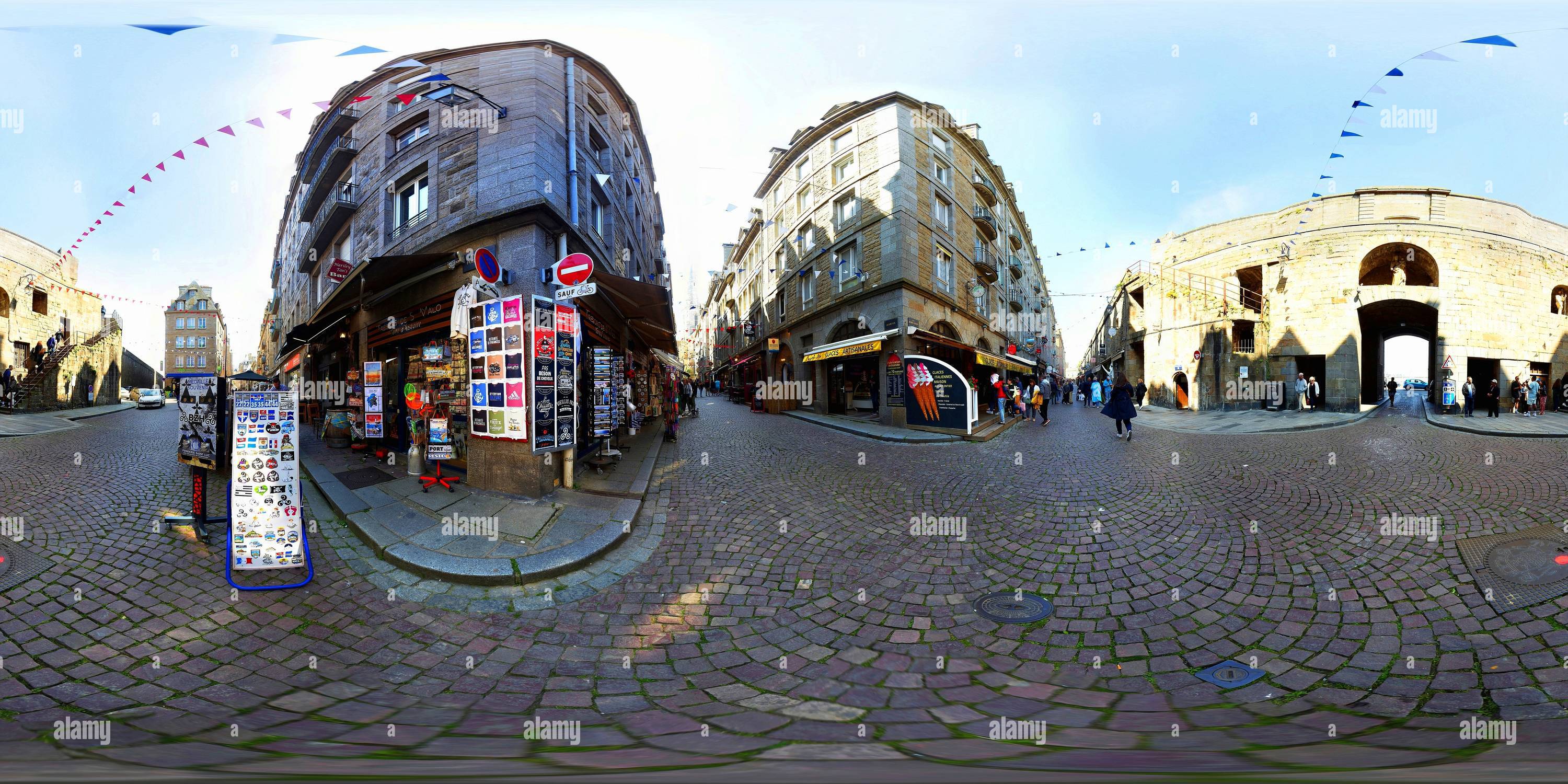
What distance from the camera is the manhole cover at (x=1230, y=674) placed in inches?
104

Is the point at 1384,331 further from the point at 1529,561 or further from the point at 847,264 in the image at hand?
the point at 1529,561

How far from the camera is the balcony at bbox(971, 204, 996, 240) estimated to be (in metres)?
23.1

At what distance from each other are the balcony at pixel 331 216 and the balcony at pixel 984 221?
71.6ft

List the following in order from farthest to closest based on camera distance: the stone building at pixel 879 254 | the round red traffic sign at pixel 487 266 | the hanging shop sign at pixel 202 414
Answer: the stone building at pixel 879 254 < the round red traffic sign at pixel 487 266 < the hanging shop sign at pixel 202 414

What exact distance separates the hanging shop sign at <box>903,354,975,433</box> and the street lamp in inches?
445

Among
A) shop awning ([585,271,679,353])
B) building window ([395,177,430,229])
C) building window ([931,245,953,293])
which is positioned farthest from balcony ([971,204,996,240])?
building window ([395,177,430,229])

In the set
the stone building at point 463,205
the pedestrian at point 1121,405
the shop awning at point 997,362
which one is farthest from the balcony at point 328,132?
the shop awning at point 997,362

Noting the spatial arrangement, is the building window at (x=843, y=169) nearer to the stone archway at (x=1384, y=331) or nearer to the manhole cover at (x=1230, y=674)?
the manhole cover at (x=1230, y=674)

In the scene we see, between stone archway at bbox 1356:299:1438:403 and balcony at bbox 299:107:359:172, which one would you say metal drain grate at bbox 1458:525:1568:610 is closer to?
balcony at bbox 299:107:359:172

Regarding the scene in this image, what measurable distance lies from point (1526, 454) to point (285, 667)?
52.5 ft

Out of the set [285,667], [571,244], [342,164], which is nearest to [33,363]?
[342,164]

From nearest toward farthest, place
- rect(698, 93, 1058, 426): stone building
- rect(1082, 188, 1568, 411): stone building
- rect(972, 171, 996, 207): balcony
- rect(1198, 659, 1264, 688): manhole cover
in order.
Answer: rect(1198, 659, 1264, 688): manhole cover → rect(698, 93, 1058, 426): stone building → rect(1082, 188, 1568, 411): stone building → rect(972, 171, 996, 207): balcony

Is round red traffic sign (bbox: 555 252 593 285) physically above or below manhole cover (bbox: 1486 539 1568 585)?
above

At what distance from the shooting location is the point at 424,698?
265 cm
